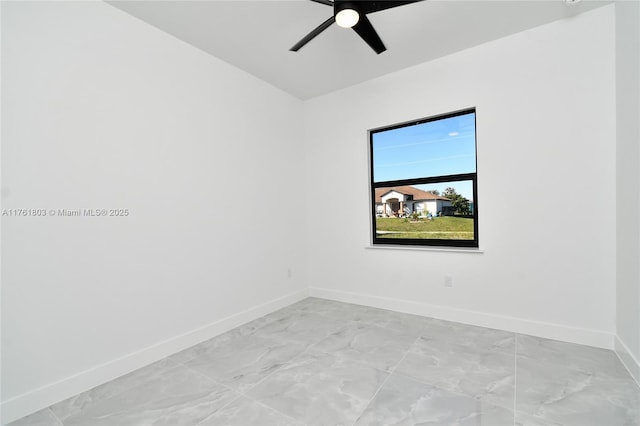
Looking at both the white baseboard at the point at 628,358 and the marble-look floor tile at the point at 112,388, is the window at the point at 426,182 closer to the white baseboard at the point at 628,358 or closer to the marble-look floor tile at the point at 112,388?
the white baseboard at the point at 628,358

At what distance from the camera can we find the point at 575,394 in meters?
1.73

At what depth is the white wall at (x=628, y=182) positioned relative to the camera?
6.28 feet

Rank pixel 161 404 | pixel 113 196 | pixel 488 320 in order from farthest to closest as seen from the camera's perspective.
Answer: pixel 488 320 < pixel 113 196 < pixel 161 404

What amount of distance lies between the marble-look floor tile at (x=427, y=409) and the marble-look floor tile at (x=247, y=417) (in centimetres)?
44

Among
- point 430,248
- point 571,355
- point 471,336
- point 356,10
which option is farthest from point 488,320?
point 356,10

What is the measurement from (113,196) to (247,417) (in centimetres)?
180

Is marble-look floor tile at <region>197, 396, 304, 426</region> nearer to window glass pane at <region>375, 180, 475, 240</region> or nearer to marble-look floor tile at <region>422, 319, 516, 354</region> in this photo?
marble-look floor tile at <region>422, 319, 516, 354</region>

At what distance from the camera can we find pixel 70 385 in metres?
1.87

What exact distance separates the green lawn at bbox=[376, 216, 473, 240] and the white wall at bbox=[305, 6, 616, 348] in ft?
0.74

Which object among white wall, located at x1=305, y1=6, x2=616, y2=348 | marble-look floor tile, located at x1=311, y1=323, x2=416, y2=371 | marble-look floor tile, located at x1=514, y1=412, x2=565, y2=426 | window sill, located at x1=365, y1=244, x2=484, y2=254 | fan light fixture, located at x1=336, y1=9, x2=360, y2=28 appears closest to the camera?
marble-look floor tile, located at x1=514, y1=412, x2=565, y2=426

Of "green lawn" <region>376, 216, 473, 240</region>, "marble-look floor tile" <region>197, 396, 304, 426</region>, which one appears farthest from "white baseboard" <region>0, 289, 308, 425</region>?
"green lawn" <region>376, 216, 473, 240</region>

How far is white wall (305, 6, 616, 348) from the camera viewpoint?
7.66 ft

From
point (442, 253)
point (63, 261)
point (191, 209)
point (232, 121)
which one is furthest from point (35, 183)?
point (442, 253)

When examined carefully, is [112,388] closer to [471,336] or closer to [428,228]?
[471,336]
